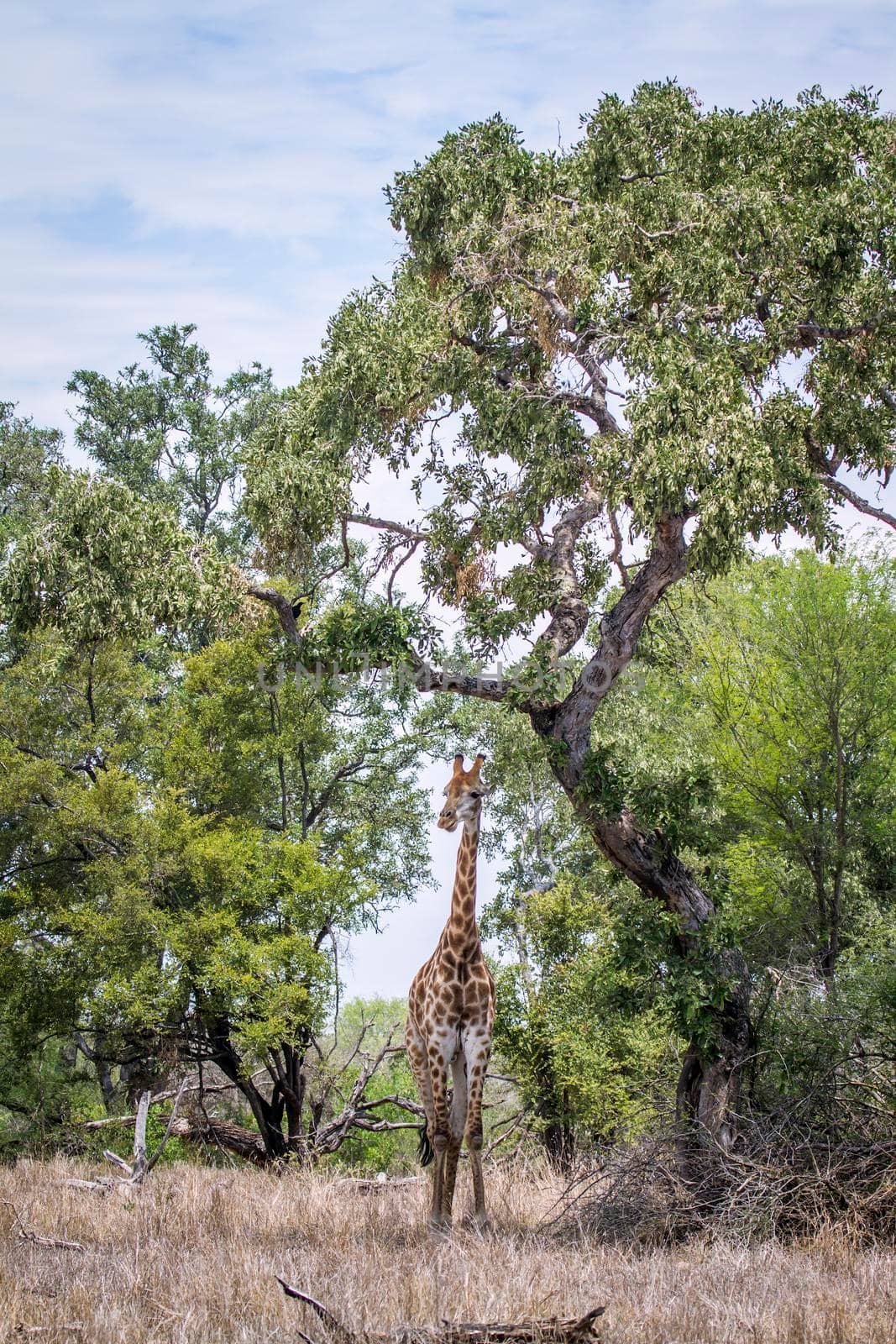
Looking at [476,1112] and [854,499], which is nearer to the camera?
[476,1112]

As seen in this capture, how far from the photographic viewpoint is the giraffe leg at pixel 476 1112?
8.89 metres

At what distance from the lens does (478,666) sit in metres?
12.0

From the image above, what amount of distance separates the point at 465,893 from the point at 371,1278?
119 inches

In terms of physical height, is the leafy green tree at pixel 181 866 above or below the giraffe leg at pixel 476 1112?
above

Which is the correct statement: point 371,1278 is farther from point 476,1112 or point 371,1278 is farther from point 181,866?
point 181,866

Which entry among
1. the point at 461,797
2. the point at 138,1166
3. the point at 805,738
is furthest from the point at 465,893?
the point at 805,738

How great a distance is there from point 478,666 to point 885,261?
5297mm

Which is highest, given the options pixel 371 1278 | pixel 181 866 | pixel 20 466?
pixel 20 466

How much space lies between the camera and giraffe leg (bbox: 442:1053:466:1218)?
29.5 feet

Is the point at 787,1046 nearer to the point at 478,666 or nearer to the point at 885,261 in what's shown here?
the point at 478,666

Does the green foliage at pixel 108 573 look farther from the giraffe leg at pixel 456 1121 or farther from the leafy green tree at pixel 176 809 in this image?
the giraffe leg at pixel 456 1121

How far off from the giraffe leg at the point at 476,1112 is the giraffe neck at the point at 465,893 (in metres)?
0.72

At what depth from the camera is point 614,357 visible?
12227 mm

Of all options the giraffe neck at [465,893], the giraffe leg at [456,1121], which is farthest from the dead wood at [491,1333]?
the giraffe neck at [465,893]
